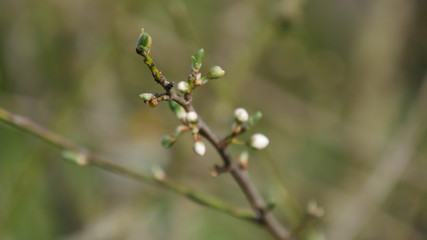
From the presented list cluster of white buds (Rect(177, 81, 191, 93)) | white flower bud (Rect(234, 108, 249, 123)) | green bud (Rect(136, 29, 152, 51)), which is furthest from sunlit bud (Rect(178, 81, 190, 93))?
white flower bud (Rect(234, 108, 249, 123))

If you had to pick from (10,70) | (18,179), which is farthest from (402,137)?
(10,70)

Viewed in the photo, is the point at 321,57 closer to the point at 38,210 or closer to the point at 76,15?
the point at 76,15

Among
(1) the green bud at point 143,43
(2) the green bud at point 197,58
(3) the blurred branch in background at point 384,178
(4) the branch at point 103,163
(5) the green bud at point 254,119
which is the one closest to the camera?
(1) the green bud at point 143,43

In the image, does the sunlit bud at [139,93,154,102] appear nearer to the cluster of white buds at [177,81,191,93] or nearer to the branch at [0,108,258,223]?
the cluster of white buds at [177,81,191,93]

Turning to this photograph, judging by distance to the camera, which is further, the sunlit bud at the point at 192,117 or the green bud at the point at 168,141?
the green bud at the point at 168,141

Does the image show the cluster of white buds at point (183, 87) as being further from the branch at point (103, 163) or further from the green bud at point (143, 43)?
the branch at point (103, 163)

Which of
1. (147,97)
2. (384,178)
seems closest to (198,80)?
(147,97)

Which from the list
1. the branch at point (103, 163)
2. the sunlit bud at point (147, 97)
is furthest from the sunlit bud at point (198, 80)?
the branch at point (103, 163)

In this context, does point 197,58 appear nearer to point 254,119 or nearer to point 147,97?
point 147,97
